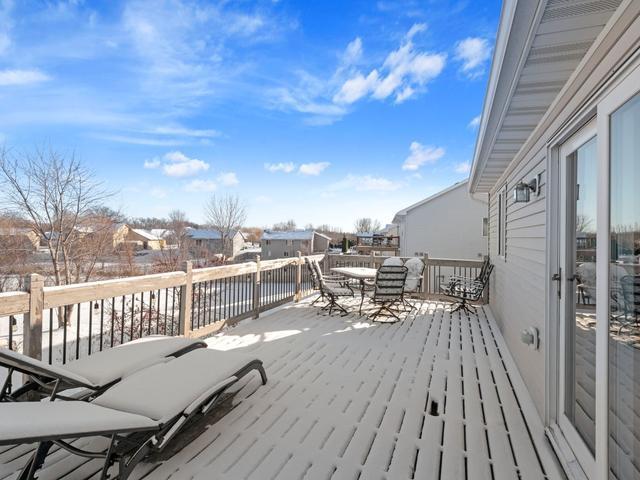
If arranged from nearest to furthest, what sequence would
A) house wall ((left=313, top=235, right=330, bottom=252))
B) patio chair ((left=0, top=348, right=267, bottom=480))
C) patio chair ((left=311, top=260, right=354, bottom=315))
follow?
patio chair ((left=0, top=348, right=267, bottom=480)) → patio chair ((left=311, top=260, right=354, bottom=315)) → house wall ((left=313, top=235, right=330, bottom=252))

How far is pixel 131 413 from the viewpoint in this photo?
74.6 inches

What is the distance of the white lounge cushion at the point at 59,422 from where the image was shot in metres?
1.29

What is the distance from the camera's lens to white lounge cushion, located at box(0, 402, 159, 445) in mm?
1291

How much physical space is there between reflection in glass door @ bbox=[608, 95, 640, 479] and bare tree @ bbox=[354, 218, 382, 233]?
174 ft

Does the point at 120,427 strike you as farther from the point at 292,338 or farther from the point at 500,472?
the point at 292,338

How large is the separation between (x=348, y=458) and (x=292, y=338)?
257 cm

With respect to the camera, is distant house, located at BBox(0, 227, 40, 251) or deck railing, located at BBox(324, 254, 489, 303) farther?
distant house, located at BBox(0, 227, 40, 251)

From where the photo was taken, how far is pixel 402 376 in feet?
11.1

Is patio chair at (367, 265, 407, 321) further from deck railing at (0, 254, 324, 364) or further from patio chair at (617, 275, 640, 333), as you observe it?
patio chair at (617, 275, 640, 333)

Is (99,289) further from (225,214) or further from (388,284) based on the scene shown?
(225,214)

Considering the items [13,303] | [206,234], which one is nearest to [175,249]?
[206,234]

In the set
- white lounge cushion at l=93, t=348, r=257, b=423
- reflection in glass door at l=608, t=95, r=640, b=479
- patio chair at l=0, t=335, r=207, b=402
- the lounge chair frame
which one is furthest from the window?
the lounge chair frame

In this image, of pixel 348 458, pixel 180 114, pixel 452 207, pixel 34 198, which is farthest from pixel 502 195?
pixel 34 198

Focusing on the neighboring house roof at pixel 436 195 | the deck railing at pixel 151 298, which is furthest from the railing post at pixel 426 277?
the neighboring house roof at pixel 436 195
